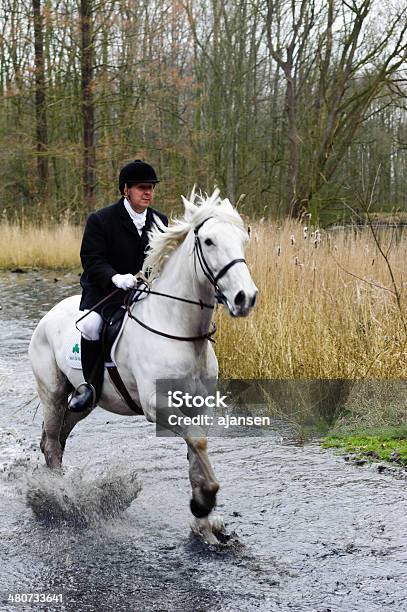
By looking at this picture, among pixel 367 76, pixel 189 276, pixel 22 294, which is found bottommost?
pixel 22 294

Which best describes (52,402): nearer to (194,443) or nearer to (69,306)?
(69,306)

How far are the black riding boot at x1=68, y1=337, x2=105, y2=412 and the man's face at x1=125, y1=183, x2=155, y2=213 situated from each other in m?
0.97

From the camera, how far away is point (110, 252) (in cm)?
562

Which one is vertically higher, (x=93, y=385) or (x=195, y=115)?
(x=195, y=115)

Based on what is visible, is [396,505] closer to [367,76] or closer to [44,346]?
[44,346]

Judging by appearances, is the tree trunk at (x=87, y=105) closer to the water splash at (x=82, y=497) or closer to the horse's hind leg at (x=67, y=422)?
the horse's hind leg at (x=67, y=422)

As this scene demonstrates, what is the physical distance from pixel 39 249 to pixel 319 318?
14.3 m

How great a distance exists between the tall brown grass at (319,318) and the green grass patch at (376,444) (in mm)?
765

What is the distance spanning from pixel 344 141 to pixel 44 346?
14536 millimetres

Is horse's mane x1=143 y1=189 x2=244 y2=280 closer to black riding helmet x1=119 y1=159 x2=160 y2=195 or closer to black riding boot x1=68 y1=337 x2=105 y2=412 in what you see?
black riding helmet x1=119 y1=159 x2=160 y2=195

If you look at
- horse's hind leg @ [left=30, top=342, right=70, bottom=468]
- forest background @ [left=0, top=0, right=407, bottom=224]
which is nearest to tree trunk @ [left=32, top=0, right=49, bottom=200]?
forest background @ [left=0, top=0, right=407, bottom=224]

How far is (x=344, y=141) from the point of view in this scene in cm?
1925

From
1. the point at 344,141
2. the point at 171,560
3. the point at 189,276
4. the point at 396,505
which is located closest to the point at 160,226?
the point at 189,276

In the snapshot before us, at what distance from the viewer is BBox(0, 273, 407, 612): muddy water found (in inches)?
169
